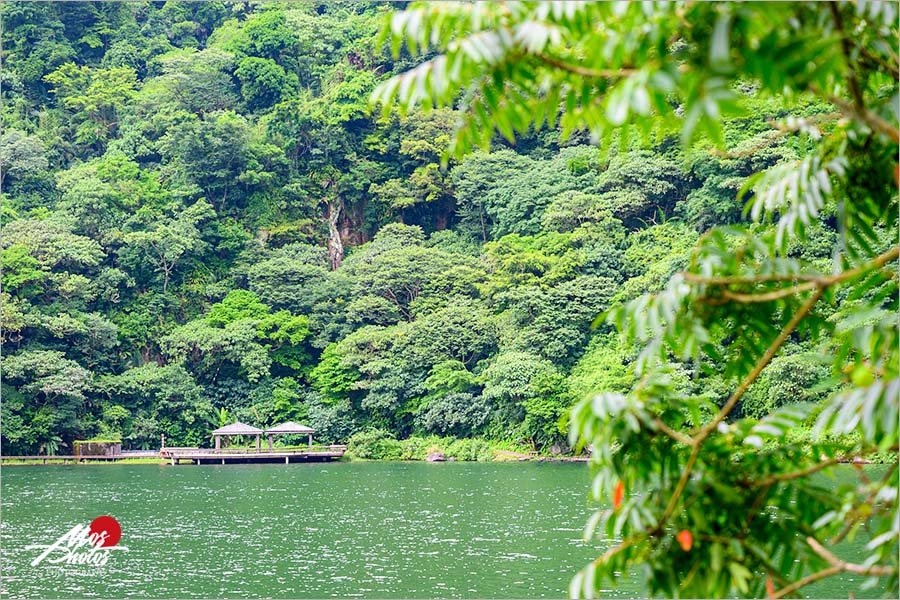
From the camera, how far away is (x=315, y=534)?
519 inches

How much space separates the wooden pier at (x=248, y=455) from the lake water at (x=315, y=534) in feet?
11.8

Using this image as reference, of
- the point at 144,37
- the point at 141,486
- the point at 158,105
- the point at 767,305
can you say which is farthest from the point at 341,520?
the point at 144,37

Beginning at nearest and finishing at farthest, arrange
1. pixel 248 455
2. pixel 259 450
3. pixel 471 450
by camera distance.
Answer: pixel 471 450 < pixel 248 455 < pixel 259 450

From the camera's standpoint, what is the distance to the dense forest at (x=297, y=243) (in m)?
25.5

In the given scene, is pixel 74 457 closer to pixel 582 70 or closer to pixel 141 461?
pixel 141 461

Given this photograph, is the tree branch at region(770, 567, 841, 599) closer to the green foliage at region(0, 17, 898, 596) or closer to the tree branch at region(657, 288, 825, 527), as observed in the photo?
the tree branch at region(657, 288, 825, 527)

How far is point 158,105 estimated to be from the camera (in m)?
32.4

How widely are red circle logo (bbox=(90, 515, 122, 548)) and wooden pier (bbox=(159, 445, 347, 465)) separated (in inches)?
429

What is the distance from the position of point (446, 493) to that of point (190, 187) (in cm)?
1657

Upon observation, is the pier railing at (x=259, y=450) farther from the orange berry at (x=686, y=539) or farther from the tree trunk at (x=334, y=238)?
the orange berry at (x=686, y=539)

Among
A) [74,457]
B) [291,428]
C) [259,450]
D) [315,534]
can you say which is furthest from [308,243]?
[315,534]

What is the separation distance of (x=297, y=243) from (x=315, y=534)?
19.1 meters

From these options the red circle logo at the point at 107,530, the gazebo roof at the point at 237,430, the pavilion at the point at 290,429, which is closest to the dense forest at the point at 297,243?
the pavilion at the point at 290,429

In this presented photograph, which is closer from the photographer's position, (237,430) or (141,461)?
(237,430)
